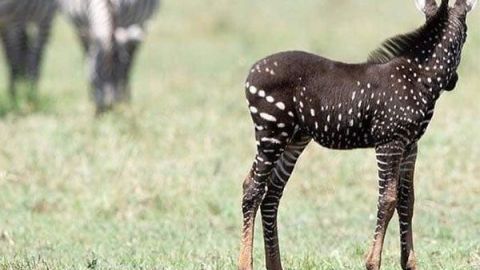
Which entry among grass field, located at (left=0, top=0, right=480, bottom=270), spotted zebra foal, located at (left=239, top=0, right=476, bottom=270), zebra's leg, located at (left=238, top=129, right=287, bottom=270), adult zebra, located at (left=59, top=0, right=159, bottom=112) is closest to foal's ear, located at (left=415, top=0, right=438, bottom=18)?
spotted zebra foal, located at (left=239, top=0, right=476, bottom=270)

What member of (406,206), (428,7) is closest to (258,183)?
(406,206)

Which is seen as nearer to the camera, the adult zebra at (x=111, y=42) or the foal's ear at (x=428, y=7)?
the foal's ear at (x=428, y=7)

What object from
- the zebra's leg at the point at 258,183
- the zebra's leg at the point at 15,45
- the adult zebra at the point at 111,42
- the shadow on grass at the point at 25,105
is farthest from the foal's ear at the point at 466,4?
the zebra's leg at the point at 15,45

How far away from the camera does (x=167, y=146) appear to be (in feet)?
38.7

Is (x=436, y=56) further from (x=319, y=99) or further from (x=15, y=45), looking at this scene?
(x=15, y=45)

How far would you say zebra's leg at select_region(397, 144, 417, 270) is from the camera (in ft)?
22.3

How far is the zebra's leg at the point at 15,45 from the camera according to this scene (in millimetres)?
17406

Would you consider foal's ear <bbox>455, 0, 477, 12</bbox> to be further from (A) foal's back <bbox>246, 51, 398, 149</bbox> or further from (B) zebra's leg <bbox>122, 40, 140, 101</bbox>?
(B) zebra's leg <bbox>122, 40, 140, 101</bbox>

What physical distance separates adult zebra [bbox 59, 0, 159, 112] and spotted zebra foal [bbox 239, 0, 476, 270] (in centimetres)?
770

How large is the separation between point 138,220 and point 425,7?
3764mm

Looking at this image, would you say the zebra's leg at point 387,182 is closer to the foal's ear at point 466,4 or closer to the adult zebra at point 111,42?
the foal's ear at point 466,4

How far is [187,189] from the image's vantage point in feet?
33.6

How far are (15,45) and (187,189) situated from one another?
8204 millimetres

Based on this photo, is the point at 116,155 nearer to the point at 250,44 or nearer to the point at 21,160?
the point at 21,160
